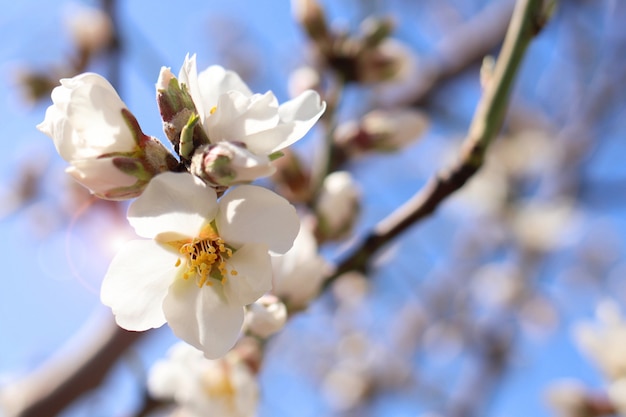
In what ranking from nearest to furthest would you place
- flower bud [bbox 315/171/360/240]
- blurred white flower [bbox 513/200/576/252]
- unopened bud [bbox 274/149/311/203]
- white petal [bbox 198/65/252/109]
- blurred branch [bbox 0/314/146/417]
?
white petal [bbox 198/65/252/109] → flower bud [bbox 315/171/360/240] → unopened bud [bbox 274/149/311/203] → blurred branch [bbox 0/314/146/417] → blurred white flower [bbox 513/200/576/252]

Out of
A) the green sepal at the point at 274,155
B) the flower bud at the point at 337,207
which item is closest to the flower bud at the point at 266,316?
the green sepal at the point at 274,155

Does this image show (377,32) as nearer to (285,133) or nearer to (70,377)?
(285,133)

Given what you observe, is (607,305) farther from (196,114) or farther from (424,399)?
(424,399)

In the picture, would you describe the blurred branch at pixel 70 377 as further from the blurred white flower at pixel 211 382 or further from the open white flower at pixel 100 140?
the open white flower at pixel 100 140

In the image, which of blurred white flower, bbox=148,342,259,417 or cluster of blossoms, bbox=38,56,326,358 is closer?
cluster of blossoms, bbox=38,56,326,358

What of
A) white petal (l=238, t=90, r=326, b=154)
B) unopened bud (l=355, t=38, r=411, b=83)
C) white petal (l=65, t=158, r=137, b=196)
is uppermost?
unopened bud (l=355, t=38, r=411, b=83)

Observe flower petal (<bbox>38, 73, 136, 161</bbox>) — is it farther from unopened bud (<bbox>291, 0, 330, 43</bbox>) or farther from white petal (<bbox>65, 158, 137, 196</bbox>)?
unopened bud (<bbox>291, 0, 330, 43</bbox>)

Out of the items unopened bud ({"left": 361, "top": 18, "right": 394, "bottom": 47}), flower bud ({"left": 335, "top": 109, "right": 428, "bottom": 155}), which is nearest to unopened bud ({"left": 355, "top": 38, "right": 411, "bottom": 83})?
unopened bud ({"left": 361, "top": 18, "right": 394, "bottom": 47})
